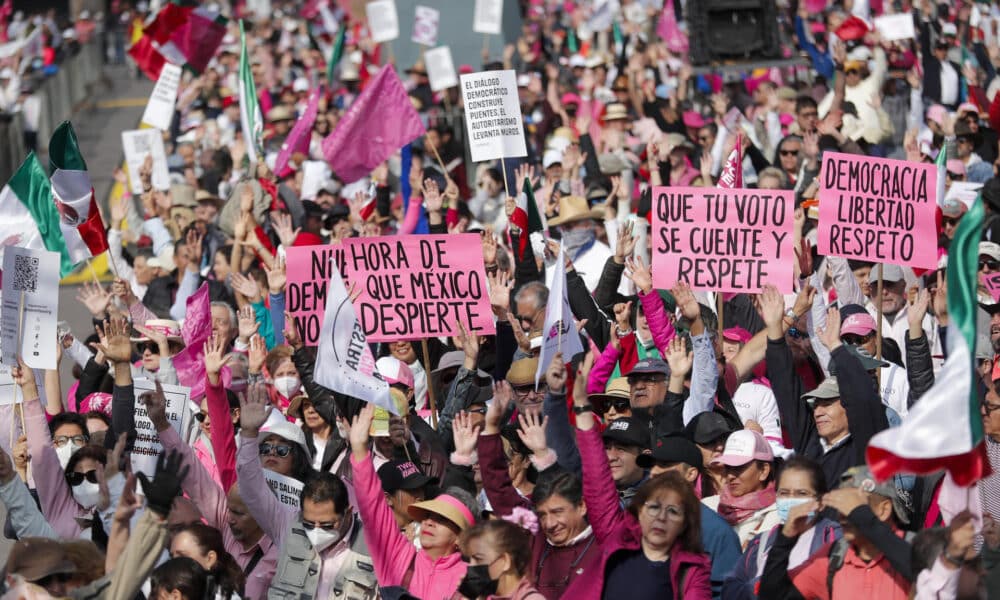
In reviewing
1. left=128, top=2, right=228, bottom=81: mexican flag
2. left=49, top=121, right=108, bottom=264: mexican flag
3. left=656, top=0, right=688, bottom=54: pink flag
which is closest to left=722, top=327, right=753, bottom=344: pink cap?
left=49, top=121, right=108, bottom=264: mexican flag

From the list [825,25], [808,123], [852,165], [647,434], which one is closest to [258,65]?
[825,25]

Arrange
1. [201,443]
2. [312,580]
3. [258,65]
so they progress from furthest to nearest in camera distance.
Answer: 1. [258,65]
2. [201,443]
3. [312,580]

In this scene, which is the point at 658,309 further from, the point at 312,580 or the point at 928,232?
the point at 312,580

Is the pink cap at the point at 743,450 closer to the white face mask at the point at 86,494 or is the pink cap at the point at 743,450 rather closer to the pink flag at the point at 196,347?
the white face mask at the point at 86,494

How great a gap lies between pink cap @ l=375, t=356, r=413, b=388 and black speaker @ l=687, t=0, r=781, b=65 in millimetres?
9443

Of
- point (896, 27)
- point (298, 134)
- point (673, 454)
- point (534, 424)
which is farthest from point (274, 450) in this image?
point (896, 27)

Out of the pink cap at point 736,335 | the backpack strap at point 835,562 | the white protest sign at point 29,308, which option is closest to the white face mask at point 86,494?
the white protest sign at point 29,308

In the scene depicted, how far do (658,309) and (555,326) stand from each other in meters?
1.10

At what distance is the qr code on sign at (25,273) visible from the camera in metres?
8.59

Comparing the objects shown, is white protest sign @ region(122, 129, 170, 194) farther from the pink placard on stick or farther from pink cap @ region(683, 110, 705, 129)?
the pink placard on stick

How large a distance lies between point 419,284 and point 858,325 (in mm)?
2296

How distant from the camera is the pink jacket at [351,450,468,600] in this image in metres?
6.59

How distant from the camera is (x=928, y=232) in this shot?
8953 mm

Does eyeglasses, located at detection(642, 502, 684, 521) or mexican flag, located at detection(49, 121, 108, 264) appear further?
mexican flag, located at detection(49, 121, 108, 264)
